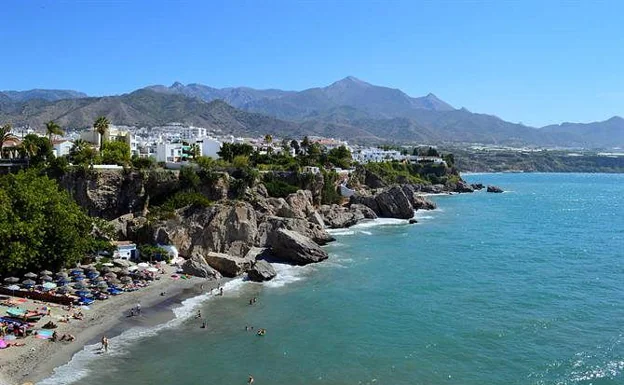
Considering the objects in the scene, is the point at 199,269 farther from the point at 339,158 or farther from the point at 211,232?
the point at 339,158

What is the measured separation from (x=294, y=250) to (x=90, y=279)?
58.3ft

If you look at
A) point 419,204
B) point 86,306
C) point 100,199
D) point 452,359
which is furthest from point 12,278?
point 419,204

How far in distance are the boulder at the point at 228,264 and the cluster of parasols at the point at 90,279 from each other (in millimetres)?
4955

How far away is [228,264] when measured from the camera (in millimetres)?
48031

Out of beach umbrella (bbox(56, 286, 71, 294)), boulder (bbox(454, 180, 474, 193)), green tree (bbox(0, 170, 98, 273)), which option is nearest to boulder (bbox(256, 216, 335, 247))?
green tree (bbox(0, 170, 98, 273))

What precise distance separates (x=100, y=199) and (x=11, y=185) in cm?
1596

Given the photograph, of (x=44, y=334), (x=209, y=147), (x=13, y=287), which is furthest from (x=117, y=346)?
(x=209, y=147)

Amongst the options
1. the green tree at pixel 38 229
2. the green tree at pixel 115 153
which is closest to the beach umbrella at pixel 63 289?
the green tree at pixel 38 229

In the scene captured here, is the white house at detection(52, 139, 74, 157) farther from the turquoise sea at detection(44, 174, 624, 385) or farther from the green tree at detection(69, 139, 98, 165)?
the turquoise sea at detection(44, 174, 624, 385)

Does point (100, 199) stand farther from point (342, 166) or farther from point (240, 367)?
point (342, 166)

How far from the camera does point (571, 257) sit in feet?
184

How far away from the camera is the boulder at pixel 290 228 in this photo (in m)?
58.2

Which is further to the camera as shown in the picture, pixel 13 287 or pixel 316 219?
pixel 316 219

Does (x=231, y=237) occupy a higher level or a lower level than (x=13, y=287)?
higher
